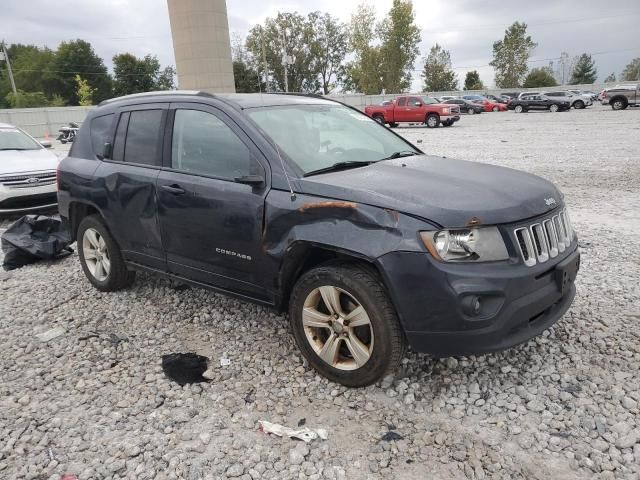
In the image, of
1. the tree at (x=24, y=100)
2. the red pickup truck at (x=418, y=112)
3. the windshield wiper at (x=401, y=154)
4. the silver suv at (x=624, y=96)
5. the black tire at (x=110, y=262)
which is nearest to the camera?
the windshield wiper at (x=401, y=154)

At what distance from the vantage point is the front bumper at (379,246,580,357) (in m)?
2.60

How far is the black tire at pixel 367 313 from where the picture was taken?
2822mm

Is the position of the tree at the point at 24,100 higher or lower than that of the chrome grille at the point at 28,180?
higher

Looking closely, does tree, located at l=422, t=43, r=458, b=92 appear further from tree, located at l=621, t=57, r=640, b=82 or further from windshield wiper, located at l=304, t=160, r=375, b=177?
windshield wiper, located at l=304, t=160, r=375, b=177

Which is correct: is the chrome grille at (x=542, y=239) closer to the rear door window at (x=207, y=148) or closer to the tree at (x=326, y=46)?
the rear door window at (x=207, y=148)

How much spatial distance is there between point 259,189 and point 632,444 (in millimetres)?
2553

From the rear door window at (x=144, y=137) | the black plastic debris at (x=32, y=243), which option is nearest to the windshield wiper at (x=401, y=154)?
the rear door window at (x=144, y=137)

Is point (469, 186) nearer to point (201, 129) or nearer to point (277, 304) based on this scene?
point (277, 304)

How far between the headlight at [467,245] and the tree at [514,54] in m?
76.1

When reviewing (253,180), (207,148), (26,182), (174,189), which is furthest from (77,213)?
(26,182)

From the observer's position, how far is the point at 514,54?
6994cm

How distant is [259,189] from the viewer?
10.7ft

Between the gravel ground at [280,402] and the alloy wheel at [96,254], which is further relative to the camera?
the alloy wheel at [96,254]

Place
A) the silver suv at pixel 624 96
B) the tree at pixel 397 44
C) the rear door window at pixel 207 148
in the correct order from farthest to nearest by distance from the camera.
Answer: the tree at pixel 397 44 < the silver suv at pixel 624 96 < the rear door window at pixel 207 148
